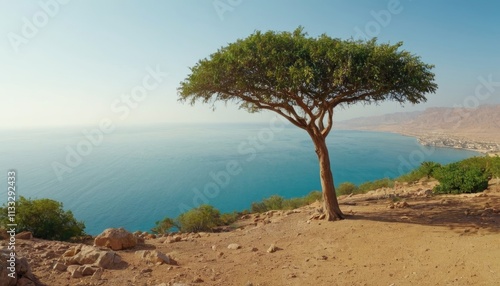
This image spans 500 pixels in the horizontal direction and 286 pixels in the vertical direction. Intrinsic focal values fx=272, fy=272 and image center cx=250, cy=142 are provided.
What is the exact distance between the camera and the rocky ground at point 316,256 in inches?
231

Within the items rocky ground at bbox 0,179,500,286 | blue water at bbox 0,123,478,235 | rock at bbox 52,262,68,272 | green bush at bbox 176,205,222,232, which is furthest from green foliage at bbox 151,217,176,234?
blue water at bbox 0,123,478,235

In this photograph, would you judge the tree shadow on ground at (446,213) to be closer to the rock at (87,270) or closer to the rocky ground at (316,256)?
the rocky ground at (316,256)

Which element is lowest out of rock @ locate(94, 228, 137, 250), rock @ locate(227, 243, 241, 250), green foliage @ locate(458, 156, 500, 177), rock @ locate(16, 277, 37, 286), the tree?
green foliage @ locate(458, 156, 500, 177)

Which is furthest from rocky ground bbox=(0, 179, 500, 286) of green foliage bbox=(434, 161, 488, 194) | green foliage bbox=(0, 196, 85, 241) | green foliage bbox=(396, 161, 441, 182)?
green foliage bbox=(396, 161, 441, 182)

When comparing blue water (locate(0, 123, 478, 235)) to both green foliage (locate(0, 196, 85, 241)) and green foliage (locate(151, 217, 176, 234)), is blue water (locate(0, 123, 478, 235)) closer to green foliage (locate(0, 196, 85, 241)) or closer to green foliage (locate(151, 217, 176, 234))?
green foliage (locate(151, 217, 176, 234))

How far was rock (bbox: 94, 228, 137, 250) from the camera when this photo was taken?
838cm

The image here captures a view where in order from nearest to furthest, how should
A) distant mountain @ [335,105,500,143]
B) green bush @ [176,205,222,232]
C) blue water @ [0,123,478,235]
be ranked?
green bush @ [176,205,222,232] < blue water @ [0,123,478,235] < distant mountain @ [335,105,500,143]

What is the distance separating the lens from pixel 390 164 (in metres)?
80.6

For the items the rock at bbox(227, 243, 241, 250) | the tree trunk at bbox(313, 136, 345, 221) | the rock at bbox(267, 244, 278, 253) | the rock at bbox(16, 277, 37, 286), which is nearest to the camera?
the rock at bbox(16, 277, 37, 286)

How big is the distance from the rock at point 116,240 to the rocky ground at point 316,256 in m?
0.28

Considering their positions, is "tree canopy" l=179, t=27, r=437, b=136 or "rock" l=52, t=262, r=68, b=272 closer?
"rock" l=52, t=262, r=68, b=272

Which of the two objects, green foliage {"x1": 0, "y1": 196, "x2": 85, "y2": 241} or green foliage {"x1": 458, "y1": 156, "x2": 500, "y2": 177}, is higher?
green foliage {"x1": 0, "y1": 196, "x2": 85, "y2": 241}

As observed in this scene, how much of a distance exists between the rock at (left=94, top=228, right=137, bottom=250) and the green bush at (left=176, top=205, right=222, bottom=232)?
7.21m

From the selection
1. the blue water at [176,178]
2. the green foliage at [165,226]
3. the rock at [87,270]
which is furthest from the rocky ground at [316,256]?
the blue water at [176,178]
